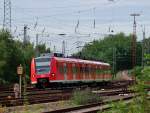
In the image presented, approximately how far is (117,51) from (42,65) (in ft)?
275

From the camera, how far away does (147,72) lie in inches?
450

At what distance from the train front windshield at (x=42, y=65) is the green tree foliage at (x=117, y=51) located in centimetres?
7346

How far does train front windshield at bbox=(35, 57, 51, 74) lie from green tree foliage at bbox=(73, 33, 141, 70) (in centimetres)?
7346

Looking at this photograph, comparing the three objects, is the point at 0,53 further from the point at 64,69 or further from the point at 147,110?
the point at 147,110

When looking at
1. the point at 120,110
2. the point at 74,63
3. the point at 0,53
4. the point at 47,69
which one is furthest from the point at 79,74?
the point at 120,110

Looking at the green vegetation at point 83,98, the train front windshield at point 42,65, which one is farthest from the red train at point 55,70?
the green vegetation at point 83,98

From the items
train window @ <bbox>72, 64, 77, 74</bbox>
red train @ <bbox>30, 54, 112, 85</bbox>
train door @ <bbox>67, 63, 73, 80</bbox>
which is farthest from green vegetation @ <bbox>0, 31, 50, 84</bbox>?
train door @ <bbox>67, 63, 73, 80</bbox>

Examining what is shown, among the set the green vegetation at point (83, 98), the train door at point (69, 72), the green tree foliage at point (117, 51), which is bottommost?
the green vegetation at point (83, 98)

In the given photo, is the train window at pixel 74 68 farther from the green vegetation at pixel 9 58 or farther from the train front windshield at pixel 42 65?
the green vegetation at pixel 9 58

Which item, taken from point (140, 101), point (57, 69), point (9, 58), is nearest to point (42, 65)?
point (57, 69)

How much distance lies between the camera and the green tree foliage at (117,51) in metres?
121

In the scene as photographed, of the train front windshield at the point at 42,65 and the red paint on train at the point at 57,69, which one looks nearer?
the red paint on train at the point at 57,69

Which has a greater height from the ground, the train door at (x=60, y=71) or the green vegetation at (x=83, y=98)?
the train door at (x=60, y=71)

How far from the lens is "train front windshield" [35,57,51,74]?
4347 cm
